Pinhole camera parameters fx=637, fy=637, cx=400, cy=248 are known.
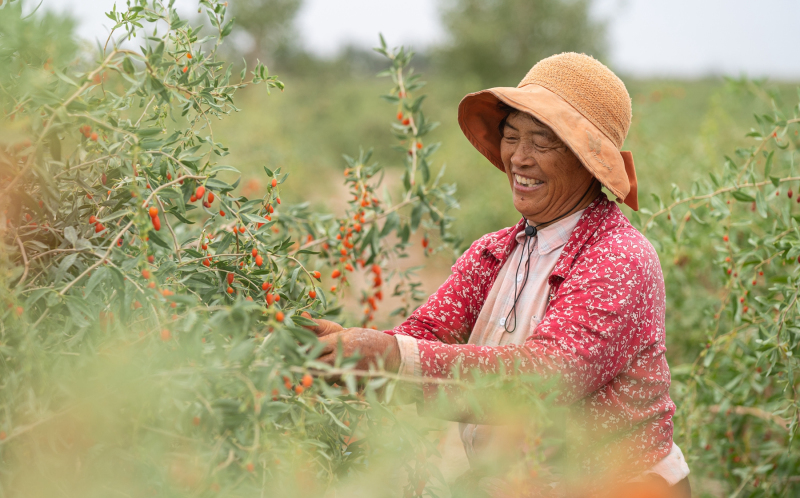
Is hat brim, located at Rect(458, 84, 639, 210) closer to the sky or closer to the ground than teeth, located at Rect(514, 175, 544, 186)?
closer to the sky

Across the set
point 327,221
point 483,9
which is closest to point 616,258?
point 327,221

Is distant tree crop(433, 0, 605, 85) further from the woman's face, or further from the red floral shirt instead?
the red floral shirt

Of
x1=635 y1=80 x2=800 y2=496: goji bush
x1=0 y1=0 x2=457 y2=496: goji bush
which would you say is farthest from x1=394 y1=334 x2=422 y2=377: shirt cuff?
x1=635 y1=80 x2=800 y2=496: goji bush

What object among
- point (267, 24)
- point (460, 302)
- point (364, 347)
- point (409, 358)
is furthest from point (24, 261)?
point (267, 24)

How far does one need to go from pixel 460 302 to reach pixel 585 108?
0.70m

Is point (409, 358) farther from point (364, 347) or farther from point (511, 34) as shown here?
point (511, 34)

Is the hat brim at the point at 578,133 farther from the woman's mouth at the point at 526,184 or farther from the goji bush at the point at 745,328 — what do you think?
the goji bush at the point at 745,328

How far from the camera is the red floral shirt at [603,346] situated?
1.47 m

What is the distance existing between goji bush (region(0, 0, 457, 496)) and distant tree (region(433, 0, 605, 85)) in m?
14.4

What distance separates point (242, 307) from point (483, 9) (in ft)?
53.5

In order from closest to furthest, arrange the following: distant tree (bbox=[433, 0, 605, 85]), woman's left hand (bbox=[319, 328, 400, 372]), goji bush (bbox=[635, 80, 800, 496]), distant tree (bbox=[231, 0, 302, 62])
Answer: woman's left hand (bbox=[319, 328, 400, 372]) → goji bush (bbox=[635, 80, 800, 496]) → distant tree (bbox=[433, 0, 605, 85]) → distant tree (bbox=[231, 0, 302, 62])

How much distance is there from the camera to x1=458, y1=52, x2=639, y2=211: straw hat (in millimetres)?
1681

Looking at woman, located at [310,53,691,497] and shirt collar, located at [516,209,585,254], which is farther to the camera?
shirt collar, located at [516,209,585,254]

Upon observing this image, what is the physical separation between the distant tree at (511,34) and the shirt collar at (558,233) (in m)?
Result: 13.9
